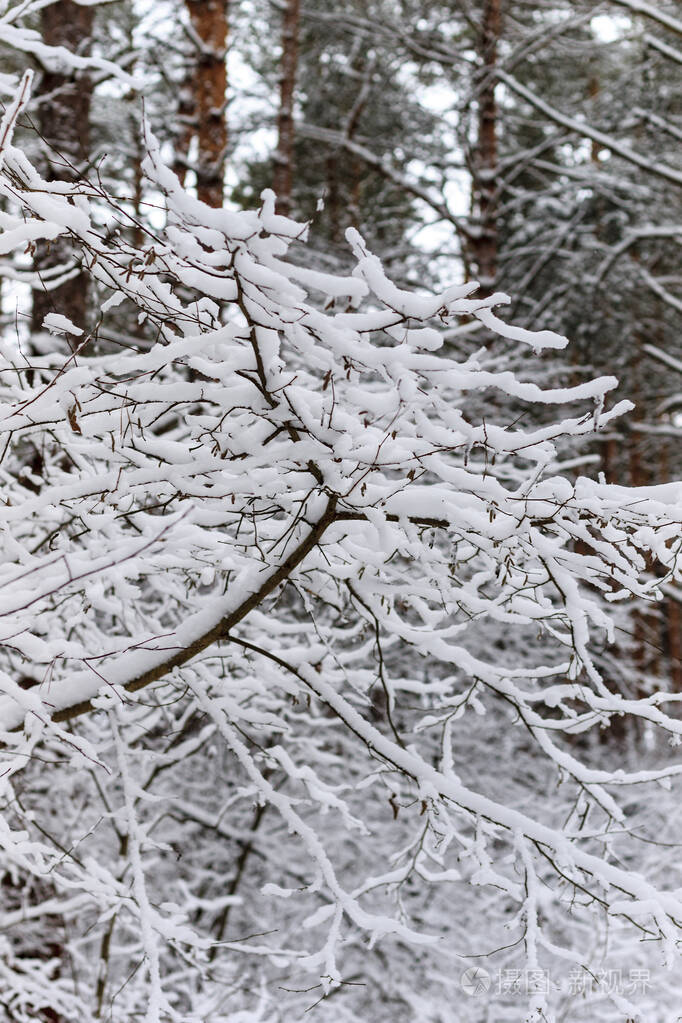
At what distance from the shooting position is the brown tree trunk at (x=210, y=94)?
566cm

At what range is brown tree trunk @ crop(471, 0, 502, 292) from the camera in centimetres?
831

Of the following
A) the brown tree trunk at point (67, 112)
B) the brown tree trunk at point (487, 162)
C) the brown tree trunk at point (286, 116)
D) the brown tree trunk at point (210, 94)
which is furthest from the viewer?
the brown tree trunk at point (487, 162)

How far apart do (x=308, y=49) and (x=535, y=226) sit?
3.95m

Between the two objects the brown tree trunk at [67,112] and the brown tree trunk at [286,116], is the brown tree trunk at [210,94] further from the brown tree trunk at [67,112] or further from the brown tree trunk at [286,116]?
the brown tree trunk at [286,116]

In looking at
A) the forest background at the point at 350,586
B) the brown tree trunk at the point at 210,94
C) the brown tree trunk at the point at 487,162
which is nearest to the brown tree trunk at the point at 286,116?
the forest background at the point at 350,586

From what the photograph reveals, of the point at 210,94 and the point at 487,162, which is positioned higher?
the point at 487,162

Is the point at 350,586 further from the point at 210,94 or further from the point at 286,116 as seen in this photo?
the point at 286,116

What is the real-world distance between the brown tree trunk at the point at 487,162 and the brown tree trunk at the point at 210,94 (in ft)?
10.3

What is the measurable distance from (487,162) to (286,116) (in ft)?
7.34

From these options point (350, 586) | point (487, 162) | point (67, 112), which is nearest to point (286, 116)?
point (487, 162)

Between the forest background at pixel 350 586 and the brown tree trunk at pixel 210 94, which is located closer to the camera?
the forest background at pixel 350 586

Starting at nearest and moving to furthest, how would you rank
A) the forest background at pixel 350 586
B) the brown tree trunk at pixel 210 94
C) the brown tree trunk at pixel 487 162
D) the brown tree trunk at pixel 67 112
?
1. the forest background at pixel 350 586
2. the brown tree trunk at pixel 67 112
3. the brown tree trunk at pixel 210 94
4. the brown tree trunk at pixel 487 162

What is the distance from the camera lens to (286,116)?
745 centimetres

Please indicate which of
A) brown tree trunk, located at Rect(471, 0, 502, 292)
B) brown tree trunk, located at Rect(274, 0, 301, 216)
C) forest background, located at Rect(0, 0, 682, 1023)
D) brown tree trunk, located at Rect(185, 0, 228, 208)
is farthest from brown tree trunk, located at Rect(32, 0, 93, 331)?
brown tree trunk, located at Rect(471, 0, 502, 292)
